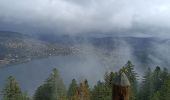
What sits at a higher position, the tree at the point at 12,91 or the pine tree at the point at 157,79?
the pine tree at the point at 157,79

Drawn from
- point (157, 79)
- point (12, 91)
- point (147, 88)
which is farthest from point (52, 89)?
point (157, 79)

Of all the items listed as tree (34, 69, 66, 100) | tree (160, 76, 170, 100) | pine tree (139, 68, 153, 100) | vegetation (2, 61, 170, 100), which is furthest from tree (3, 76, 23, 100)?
pine tree (139, 68, 153, 100)

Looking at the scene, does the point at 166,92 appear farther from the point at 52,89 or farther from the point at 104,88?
the point at 52,89

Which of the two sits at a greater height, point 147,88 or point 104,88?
point 104,88

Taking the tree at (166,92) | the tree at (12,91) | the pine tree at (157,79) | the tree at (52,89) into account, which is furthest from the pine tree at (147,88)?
the tree at (12,91)

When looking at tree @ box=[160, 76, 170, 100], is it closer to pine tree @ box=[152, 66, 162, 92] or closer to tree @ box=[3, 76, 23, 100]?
pine tree @ box=[152, 66, 162, 92]

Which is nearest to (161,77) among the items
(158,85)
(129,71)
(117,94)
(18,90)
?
(158,85)

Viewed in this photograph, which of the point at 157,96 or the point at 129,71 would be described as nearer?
the point at 157,96

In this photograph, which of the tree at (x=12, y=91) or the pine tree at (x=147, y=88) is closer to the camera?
the tree at (x=12, y=91)

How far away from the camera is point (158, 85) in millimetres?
68250

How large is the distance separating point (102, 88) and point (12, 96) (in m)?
14.1

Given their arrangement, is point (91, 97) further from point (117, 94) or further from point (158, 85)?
point (117, 94)

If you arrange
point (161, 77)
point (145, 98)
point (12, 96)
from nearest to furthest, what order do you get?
1. point (12, 96)
2. point (145, 98)
3. point (161, 77)

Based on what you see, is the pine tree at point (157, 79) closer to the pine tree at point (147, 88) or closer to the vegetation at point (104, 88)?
the vegetation at point (104, 88)
